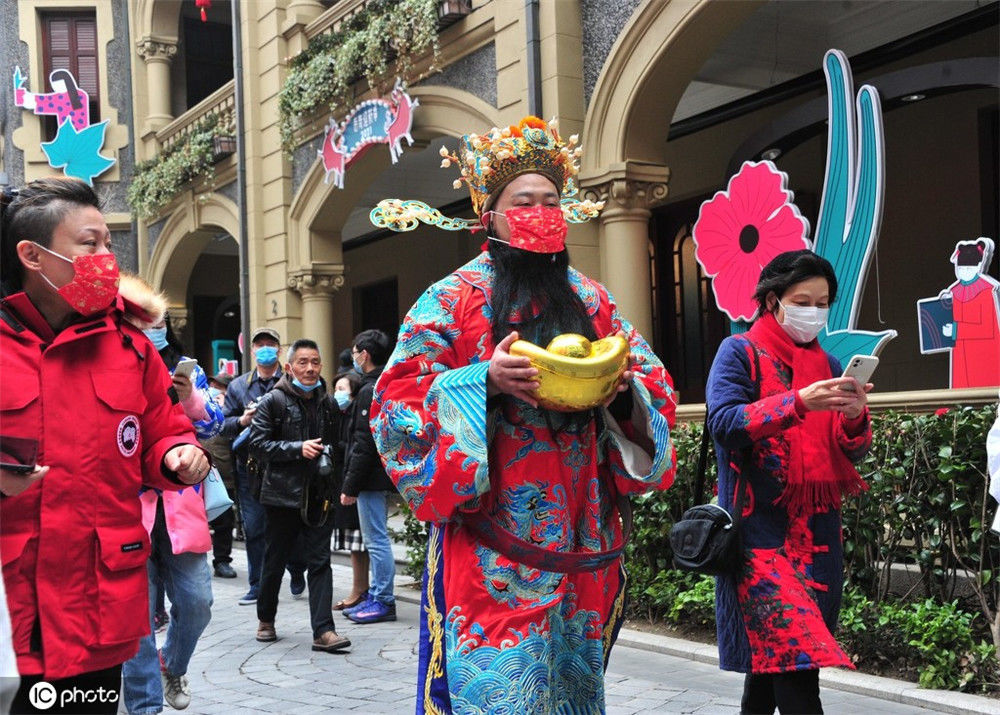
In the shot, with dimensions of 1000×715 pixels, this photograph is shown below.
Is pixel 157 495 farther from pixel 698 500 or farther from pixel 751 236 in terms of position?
pixel 751 236

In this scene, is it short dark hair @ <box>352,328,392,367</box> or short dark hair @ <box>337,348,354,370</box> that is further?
short dark hair @ <box>337,348,354,370</box>

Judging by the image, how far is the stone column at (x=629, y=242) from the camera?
379 inches

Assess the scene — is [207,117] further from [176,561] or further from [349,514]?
[176,561]

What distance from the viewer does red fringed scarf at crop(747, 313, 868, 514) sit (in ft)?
12.1

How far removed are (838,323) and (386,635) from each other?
3891 millimetres

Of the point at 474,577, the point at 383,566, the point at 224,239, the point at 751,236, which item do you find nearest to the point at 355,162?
the point at 751,236

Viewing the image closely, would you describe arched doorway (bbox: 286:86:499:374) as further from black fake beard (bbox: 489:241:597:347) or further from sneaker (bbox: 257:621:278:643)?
black fake beard (bbox: 489:241:597:347)

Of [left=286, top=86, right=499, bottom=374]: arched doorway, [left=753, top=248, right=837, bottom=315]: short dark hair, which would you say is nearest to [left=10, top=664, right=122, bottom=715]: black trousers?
[left=753, top=248, right=837, bottom=315]: short dark hair

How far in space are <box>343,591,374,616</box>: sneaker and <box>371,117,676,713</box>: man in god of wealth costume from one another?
4719mm

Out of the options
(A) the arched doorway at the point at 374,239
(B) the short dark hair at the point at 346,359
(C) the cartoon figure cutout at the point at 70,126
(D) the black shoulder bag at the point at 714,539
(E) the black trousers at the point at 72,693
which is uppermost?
(C) the cartoon figure cutout at the point at 70,126

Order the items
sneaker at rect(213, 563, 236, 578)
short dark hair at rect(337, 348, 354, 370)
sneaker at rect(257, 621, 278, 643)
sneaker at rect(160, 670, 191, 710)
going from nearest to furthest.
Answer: sneaker at rect(160, 670, 191, 710), sneaker at rect(257, 621, 278, 643), short dark hair at rect(337, 348, 354, 370), sneaker at rect(213, 563, 236, 578)

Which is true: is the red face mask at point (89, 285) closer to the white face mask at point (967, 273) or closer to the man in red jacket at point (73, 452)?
the man in red jacket at point (73, 452)

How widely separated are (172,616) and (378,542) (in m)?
2.78

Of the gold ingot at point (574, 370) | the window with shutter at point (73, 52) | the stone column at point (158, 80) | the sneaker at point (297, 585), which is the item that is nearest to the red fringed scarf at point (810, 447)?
the gold ingot at point (574, 370)
